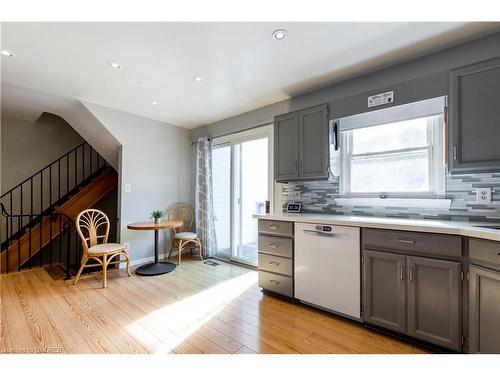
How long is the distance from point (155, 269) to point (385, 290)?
2.91 metres

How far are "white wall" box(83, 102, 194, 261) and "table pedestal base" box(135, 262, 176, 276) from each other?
0.39m

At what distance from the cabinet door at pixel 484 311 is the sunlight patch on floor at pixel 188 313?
1.93 meters

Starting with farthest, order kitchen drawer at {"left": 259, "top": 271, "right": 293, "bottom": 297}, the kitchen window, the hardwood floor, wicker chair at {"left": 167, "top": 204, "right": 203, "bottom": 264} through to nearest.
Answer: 1. wicker chair at {"left": 167, "top": 204, "right": 203, "bottom": 264}
2. kitchen drawer at {"left": 259, "top": 271, "right": 293, "bottom": 297}
3. the kitchen window
4. the hardwood floor

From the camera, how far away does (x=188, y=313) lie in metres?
2.24

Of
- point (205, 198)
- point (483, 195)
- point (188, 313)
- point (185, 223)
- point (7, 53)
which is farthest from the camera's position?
point (185, 223)

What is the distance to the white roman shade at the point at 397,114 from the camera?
2121 millimetres

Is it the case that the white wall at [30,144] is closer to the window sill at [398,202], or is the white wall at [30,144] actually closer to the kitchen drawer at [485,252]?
the window sill at [398,202]

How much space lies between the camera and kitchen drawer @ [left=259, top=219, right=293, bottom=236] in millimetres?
2496

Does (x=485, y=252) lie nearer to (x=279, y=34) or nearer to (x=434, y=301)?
(x=434, y=301)

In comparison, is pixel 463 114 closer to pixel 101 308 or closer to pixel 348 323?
pixel 348 323

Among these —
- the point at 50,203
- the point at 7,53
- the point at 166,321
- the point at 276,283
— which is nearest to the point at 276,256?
the point at 276,283

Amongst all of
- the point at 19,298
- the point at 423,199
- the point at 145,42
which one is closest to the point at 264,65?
the point at 145,42

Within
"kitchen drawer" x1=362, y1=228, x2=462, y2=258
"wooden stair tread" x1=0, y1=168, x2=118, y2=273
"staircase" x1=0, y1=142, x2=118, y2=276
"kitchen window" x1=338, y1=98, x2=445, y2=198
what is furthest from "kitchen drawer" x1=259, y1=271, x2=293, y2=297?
"wooden stair tread" x1=0, y1=168, x2=118, y2=273

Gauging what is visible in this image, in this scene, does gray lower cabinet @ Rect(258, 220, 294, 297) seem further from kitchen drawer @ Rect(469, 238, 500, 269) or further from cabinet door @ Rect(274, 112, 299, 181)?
kitchen drawer @ Rect(469, 238, 500, 269)
